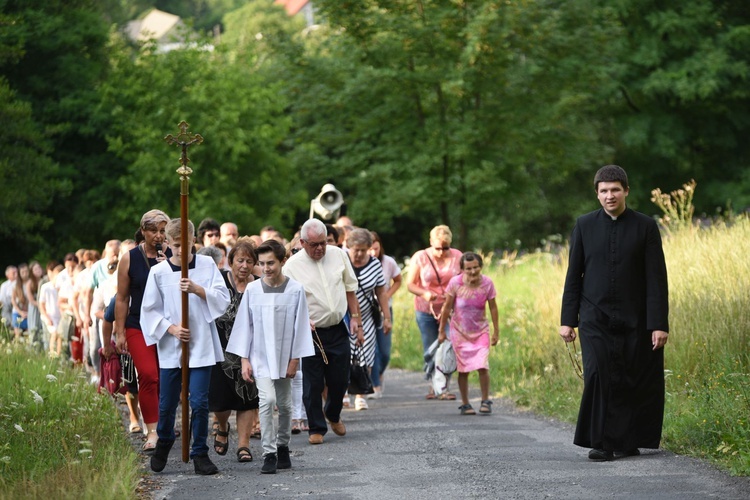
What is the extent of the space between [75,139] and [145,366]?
30706mm

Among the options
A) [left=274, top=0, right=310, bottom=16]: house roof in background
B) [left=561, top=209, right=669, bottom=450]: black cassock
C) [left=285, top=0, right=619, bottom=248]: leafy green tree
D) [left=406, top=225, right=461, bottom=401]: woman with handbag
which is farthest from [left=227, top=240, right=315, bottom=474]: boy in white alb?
[left=274, top=0, right=310, bottom=16]: house roof in background

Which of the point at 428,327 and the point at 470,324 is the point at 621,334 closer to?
the point at 470,324

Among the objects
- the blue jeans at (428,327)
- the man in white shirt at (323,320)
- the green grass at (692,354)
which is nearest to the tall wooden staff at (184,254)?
the man in white shirt at (323,320)

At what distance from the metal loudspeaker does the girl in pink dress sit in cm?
884

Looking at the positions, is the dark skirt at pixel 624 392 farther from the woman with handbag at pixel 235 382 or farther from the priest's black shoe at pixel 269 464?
the woman with handbag at pixel 235 382

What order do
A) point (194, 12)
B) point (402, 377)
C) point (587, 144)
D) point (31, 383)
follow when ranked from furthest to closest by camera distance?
point (194, 12) < point (587, 144) < point (402, 377) < point (31, 383)

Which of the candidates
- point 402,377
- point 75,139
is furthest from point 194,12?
point 402,377

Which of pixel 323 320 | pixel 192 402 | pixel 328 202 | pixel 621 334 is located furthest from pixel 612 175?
pixel 328 202

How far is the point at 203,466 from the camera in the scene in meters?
9.49

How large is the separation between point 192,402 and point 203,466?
477 mm

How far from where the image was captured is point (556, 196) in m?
41.8

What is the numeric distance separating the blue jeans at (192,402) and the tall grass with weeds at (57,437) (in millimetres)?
347

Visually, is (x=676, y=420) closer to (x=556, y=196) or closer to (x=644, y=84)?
(x=644, y=84)

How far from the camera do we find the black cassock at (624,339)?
9727 millimetres
